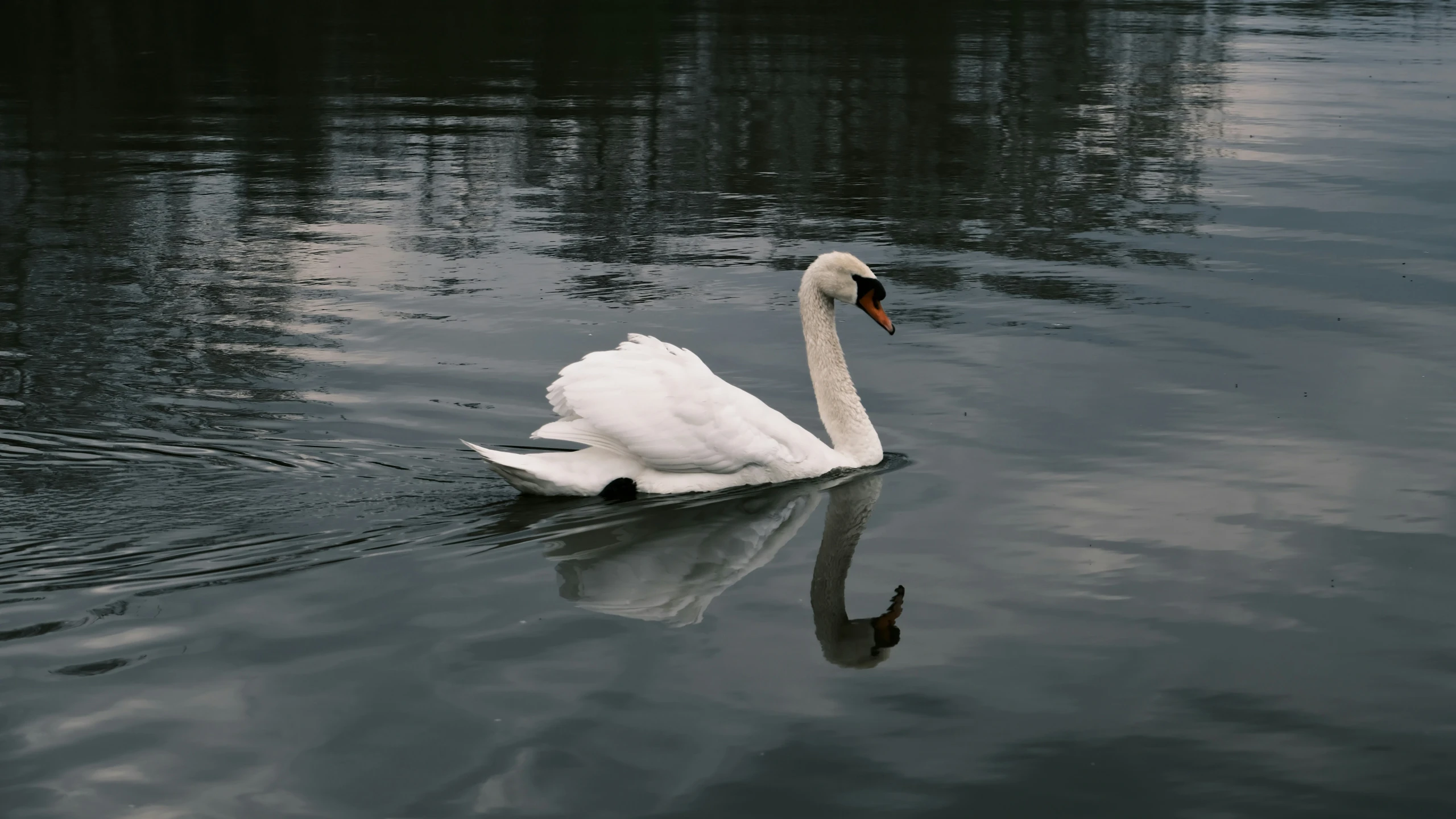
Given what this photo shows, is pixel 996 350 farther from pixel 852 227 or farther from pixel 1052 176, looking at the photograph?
pixel 1052 176

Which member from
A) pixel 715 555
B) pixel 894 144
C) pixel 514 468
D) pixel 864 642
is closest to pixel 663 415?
pixel 514 468

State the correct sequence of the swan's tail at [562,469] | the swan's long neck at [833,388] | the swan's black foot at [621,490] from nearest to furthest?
the swan's tail at [562,469] → the swan's black foot at [621,490] → the swan's long neck at [833,388]

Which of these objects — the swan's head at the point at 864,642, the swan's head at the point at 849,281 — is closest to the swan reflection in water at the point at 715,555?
the swan's head at the point at 864,642

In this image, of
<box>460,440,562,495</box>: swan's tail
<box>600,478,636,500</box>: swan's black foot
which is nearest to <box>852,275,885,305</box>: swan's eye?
<box>600,478,636,500</box>: swan's black foot

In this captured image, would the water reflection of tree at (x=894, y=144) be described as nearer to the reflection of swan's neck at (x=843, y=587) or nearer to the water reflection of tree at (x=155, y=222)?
the water reflection of tree at (x=155, y=222)

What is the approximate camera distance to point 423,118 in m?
27.6

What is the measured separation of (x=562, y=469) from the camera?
1002cm

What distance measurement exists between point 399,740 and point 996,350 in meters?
7.85

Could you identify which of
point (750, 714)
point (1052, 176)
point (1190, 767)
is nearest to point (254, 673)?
point (750, 714)

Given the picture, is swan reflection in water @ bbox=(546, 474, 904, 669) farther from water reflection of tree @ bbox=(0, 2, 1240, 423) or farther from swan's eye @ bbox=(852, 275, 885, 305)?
water reflection of tree @ bbox=(0, 2, 1240, 423)

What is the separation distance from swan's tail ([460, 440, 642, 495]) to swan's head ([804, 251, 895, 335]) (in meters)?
2.05

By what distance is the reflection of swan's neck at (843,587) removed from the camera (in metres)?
8.13

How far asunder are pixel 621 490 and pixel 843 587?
1.75 meters

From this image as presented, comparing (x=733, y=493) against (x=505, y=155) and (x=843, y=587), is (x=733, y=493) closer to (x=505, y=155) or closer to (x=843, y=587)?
(x=843, y=587)
